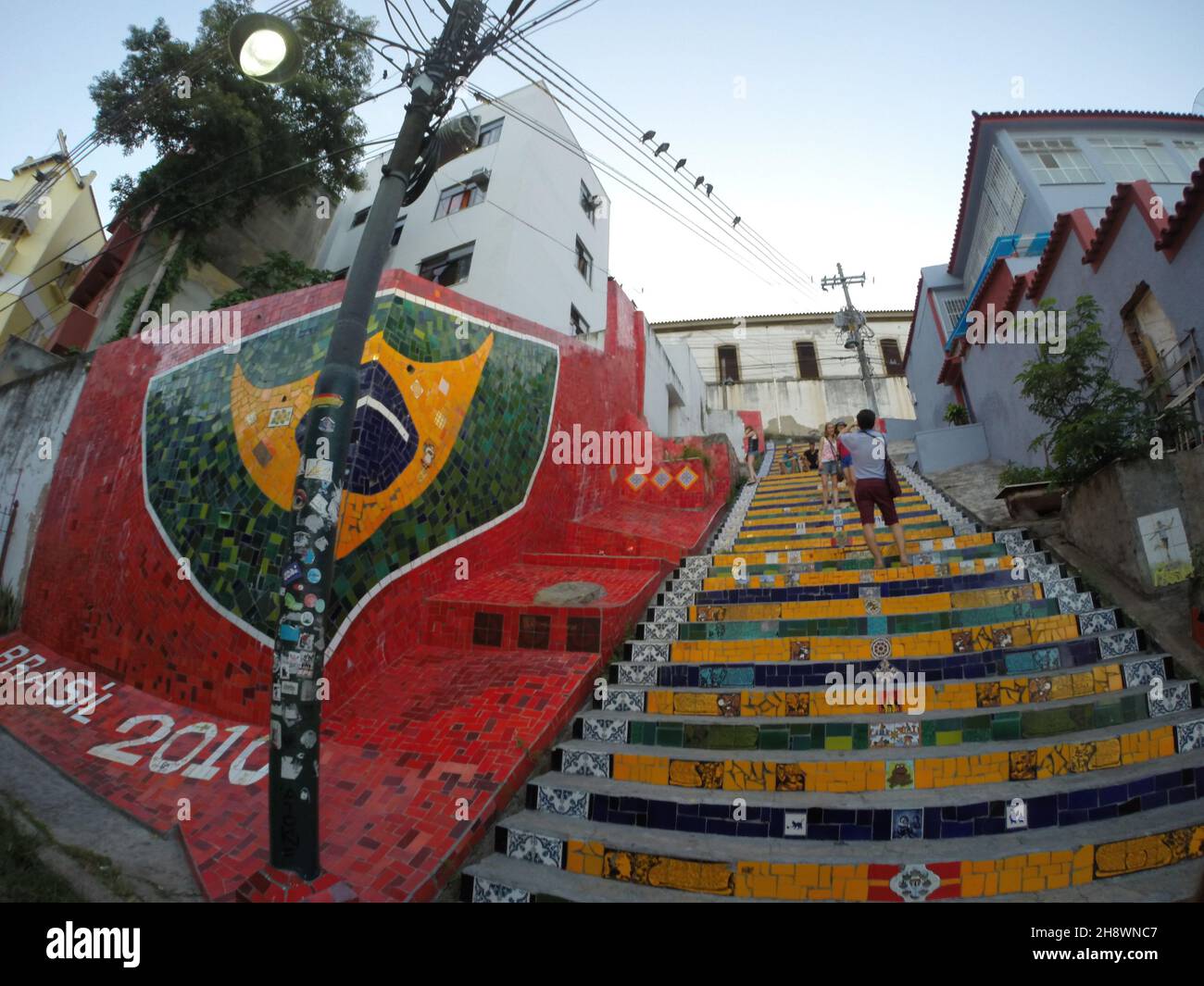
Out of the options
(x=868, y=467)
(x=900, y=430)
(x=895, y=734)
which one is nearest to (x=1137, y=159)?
(x=900, y=430)


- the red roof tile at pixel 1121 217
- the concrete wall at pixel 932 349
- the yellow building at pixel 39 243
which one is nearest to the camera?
the red roof tile at pixel 1121 217

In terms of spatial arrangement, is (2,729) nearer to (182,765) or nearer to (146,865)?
(182,765)

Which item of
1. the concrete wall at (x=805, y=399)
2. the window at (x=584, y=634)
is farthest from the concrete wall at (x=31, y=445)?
the concrete wall at (x=805, y=399)

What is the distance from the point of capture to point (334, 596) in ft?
15.8

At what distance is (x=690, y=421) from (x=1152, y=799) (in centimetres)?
1806

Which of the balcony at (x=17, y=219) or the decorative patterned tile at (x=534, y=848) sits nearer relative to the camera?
the decorative patterned tile at (x=534, y=848)

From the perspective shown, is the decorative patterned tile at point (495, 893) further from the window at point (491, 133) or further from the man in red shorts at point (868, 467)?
the window at point (491, 133)

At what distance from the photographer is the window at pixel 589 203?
1628cm

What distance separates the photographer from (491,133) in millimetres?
14539

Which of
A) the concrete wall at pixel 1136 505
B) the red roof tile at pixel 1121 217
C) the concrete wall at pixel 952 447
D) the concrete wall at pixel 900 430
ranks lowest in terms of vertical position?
the concrete wall at pixel 1136 505

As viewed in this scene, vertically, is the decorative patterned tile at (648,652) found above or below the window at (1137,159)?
below

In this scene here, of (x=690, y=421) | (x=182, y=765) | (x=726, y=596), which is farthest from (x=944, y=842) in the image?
(x=690, y=421)

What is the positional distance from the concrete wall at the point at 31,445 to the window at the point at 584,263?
10.7m

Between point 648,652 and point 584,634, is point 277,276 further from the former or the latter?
point 648,652
